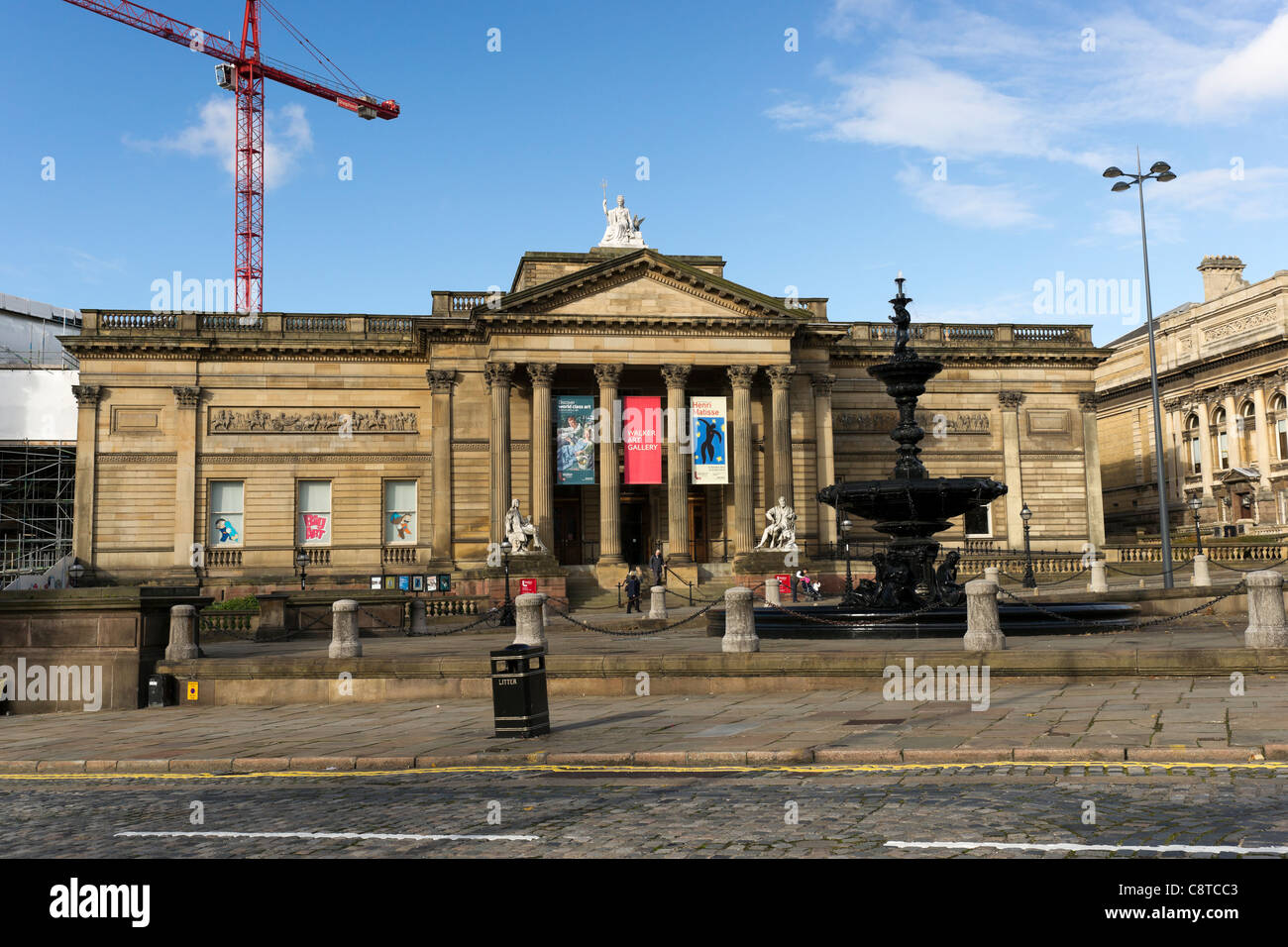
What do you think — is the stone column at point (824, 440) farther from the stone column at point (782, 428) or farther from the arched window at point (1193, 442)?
the arched window at point (1193, 442)

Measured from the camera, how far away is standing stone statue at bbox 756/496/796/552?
138ft

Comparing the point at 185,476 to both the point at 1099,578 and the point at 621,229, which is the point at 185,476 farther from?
the point at 1099,578

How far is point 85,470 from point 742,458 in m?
27.4

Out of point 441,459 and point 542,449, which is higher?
point 542,449

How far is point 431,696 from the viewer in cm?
1692

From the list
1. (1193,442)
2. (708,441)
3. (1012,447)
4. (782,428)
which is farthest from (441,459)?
(1193,442)

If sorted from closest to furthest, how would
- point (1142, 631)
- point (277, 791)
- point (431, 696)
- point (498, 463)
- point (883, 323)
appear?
1. point (277, 791)
2. point (431, 696)
3. point (1142, 631)
4. point (498, 463)
5. point (883, 323)

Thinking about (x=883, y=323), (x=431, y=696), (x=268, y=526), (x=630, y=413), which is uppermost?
(x=883, y=323)

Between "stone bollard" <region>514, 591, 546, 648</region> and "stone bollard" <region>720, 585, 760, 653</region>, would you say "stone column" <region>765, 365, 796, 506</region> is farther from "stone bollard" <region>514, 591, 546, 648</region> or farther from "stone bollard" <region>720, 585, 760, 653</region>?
"stone bollard" <region>720, 585, 760, 653</region>

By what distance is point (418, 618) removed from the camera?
29734mm
